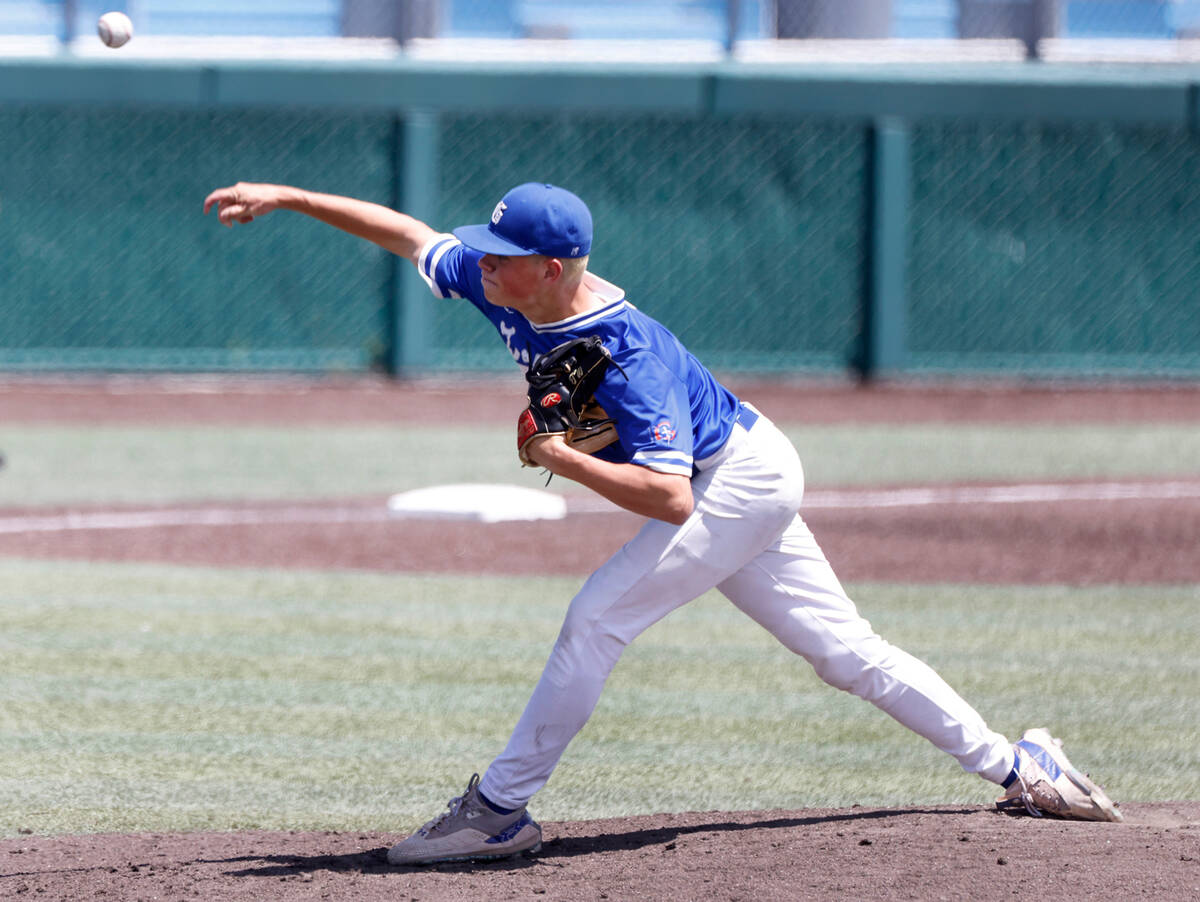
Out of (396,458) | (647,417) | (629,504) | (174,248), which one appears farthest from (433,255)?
(174,248)

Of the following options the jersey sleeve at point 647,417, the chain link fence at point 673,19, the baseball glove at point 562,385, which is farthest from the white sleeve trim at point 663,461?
the chain link fence at point 673,19

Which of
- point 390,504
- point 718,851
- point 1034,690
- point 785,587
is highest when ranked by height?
point 785,587

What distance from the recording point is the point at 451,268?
15.6ft

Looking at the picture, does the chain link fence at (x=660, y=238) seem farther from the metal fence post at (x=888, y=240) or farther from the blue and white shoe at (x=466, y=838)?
the blue and white shoe at (x=466, y=838)

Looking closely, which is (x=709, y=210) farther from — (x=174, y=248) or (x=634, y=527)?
(x=634, y=527)

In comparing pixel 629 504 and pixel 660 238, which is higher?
pixel 629 504

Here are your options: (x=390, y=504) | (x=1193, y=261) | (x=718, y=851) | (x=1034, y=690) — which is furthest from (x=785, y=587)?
(x=1193, y=261)

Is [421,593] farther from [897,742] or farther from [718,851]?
[718,851]

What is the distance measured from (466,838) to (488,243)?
1556 mm

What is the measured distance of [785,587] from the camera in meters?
4.58

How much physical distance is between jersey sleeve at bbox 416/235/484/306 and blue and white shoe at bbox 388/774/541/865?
4.53 ft

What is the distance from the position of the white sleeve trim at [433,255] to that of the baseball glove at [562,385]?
0.72 metres

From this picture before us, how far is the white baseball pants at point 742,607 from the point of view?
4.36m

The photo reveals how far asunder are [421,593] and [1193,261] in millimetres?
14214
